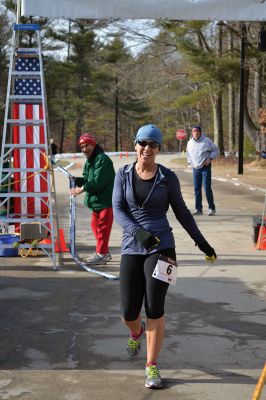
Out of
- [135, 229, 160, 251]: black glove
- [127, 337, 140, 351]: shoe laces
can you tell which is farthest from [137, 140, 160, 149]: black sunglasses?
[127, 337, 140, 351]: shoe laces

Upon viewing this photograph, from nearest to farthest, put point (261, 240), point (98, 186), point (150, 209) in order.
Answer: point (150, 209)
point (98, 186)
point (261, 240)

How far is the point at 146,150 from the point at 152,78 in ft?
137

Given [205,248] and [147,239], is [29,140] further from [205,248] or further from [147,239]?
[147,239]

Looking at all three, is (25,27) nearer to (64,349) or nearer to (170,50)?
(64,349)

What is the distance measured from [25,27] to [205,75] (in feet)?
88.5

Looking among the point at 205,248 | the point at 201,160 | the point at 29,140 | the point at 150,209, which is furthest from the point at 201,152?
the point at 150,209

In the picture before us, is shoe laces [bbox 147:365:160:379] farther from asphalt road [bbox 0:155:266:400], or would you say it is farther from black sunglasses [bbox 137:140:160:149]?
black sunglasses [bbox 137:140:160:149]

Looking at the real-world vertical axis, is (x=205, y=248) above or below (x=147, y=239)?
below

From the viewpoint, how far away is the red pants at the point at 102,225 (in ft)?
29.0

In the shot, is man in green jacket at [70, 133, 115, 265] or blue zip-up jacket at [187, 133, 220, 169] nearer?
man in green jacket at [70, 133, 115, 265]

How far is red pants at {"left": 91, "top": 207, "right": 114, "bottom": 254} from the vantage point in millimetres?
8836

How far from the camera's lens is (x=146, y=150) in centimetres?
481

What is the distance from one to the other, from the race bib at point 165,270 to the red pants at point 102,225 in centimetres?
416

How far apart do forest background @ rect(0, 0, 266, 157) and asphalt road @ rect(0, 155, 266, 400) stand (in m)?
3.61
